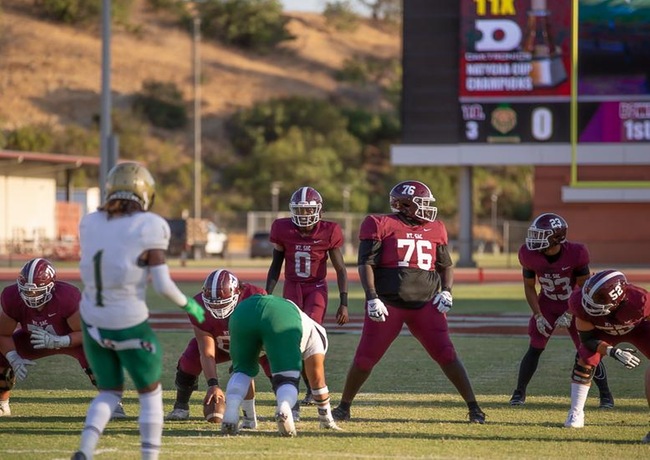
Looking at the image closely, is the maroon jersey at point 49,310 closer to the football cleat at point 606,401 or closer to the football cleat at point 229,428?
the football cleat at point 229,428

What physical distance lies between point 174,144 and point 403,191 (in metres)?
70.1

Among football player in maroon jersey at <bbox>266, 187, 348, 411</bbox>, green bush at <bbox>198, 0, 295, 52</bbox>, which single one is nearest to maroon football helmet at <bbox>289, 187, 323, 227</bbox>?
football player in maroon jersey at <bbox>266, 187, 348, 411</bbox>

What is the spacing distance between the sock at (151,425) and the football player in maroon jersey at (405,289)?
2.71m

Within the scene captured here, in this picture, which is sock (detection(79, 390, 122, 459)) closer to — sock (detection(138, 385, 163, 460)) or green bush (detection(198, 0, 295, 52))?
sock (detection(138, 385, 163, 460))

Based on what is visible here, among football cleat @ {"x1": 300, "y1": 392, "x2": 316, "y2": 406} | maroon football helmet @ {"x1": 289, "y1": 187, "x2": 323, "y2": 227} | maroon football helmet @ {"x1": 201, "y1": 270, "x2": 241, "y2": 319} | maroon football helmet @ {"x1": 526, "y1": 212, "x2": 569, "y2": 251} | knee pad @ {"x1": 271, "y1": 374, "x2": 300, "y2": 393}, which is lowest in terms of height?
football cleat @ {"x1": 300, "y1": 392, "x2": 316, "y2": 406}

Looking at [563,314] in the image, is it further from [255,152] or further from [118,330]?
[255,152]

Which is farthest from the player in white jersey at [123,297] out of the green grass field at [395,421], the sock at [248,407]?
the sock at [248,407]

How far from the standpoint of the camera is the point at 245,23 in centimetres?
9894

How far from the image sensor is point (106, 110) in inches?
980

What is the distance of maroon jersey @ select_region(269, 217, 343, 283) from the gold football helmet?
3.67 metres

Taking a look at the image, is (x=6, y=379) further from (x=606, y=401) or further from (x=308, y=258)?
(x=606, y=401)

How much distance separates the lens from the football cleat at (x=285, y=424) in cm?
857

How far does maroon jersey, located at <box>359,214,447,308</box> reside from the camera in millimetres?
9781

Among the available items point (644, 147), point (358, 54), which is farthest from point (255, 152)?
point (644, 147)
